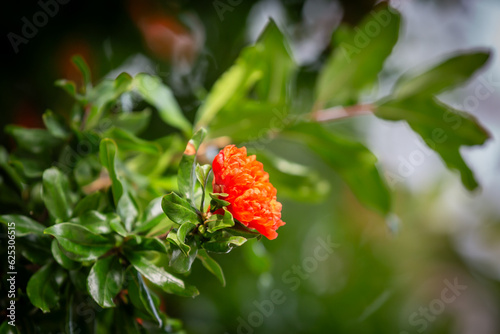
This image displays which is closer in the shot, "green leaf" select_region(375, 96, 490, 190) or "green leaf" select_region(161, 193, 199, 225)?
"green leaf" select_region(161, 193, 199, 225)

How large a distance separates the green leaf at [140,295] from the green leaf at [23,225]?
81 millimetres

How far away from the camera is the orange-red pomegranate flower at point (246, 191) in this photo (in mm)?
264

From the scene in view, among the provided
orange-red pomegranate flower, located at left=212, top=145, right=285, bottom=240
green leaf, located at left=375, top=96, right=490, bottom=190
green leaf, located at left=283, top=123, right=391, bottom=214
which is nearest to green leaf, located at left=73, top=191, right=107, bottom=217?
orange-red pomegranate flower, located at left=212, top=145, right=285, bottom=240

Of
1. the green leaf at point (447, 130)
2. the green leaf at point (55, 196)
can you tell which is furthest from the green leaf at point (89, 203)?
the green leaf at point (447, 130)

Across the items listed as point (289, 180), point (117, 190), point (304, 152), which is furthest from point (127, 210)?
point (304, 152)

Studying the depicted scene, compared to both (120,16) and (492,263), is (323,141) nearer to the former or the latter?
(120,16)

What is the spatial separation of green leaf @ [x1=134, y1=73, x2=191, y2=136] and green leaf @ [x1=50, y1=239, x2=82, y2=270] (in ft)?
0.62

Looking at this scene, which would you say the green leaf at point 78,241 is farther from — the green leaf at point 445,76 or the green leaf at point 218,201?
the green leaf at point 445,76

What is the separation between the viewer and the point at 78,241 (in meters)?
0.29

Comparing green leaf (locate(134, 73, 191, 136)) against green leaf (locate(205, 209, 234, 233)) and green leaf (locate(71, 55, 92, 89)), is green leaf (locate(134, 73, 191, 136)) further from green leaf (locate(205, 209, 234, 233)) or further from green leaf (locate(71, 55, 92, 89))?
green leaf (locate(205, 209, 234, 233))

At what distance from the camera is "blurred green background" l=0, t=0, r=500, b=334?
64 centimetres

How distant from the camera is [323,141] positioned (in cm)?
50

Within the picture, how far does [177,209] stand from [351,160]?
0.94 feet

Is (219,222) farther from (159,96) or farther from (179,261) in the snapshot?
(159,96)
